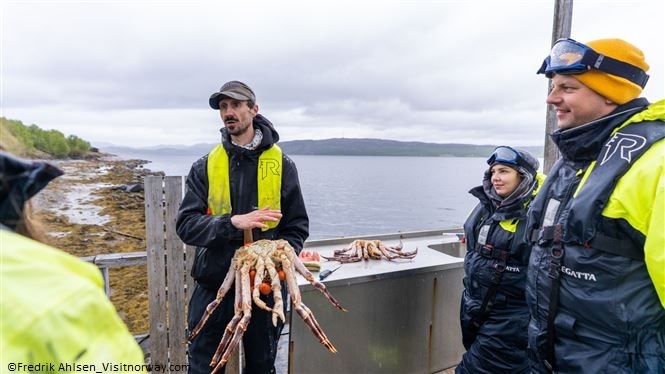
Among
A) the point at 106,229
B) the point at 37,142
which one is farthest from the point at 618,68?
the point at 106,229

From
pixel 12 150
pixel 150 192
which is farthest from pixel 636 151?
pixel 150 192

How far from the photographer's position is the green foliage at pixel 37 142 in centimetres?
92

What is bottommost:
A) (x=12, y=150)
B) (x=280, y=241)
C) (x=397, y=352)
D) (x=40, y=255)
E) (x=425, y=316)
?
(x=397, y=352)

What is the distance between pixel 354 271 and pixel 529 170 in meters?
1.70

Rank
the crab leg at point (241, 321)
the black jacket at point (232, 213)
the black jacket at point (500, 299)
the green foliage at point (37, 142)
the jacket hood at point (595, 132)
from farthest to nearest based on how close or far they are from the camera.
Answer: the black jacket at point (500, 299) → the black jacket at point (232, 213) → the crab leg at point (241, 321) → the jacket hood at point (595, 132) → the green foliage at point (37, 142)

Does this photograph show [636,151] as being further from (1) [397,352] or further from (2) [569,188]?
(1) [397,352]

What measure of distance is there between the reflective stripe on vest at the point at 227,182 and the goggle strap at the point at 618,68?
2060mm

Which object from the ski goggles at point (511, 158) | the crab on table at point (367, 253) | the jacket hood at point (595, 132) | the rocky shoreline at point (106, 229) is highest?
the jacket hood at point (595, 132)

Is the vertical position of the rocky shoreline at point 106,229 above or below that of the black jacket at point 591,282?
below

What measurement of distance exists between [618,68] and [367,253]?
2.64m

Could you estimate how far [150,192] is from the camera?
312 centimetres

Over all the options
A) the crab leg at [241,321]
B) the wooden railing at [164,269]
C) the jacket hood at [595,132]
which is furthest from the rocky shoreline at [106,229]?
the jacket hood at [595,132]

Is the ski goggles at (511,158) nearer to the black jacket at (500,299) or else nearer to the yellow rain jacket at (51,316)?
the black jacket at (500,299)

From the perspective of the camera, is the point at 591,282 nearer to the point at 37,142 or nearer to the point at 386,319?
the point at 386,319
